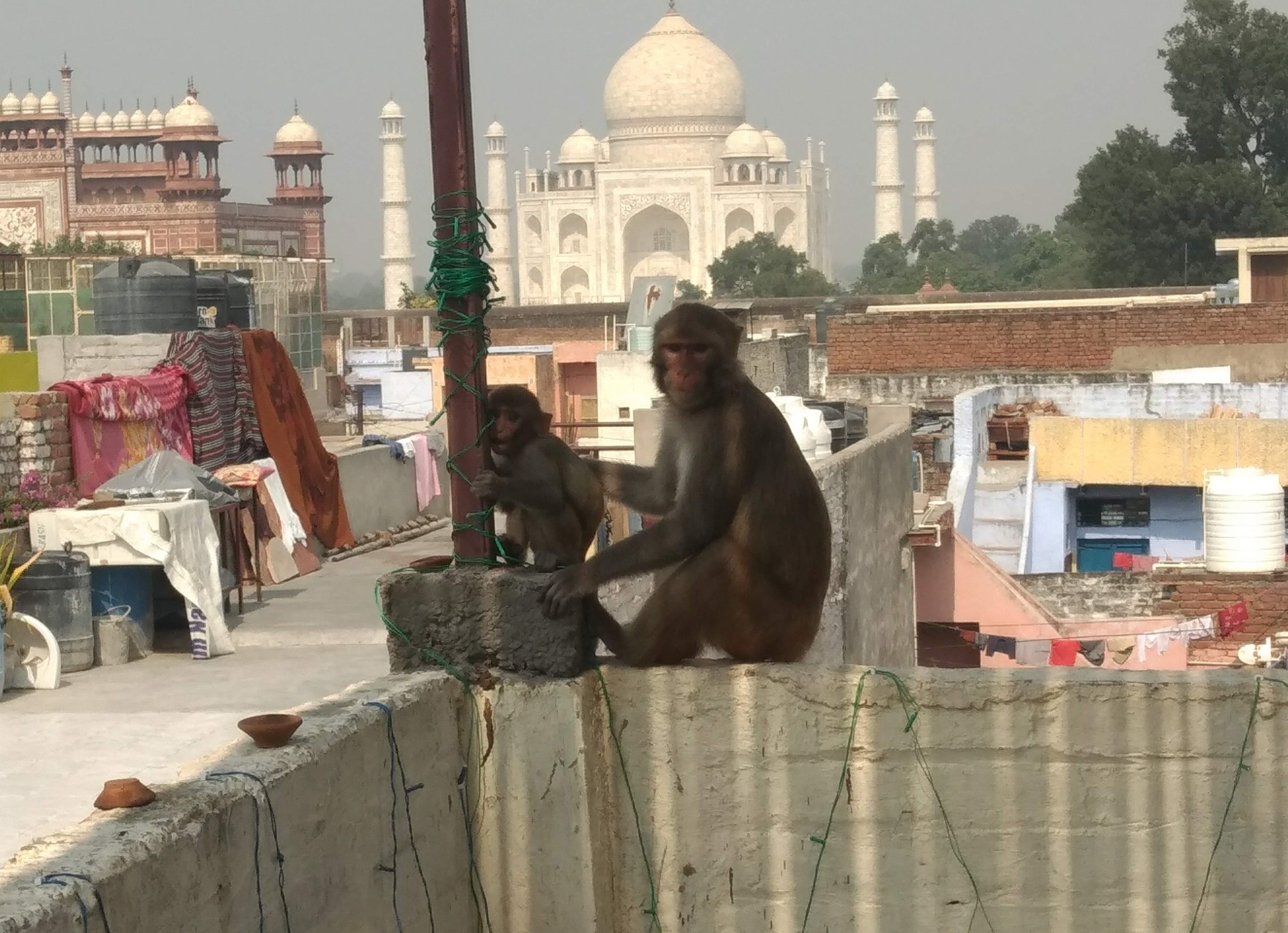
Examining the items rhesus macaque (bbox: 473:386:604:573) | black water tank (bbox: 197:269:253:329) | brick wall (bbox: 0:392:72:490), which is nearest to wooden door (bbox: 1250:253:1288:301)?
black water tank (bbox: 197:269:253:329)

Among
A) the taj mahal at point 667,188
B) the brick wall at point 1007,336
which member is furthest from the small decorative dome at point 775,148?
the brick wall at point 1007,336

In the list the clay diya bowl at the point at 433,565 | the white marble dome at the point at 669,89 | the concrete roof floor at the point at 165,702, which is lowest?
the concrete roof floor at the point at 165,702

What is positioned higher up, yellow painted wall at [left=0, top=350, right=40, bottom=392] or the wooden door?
the wooden door

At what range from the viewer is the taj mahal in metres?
70.4

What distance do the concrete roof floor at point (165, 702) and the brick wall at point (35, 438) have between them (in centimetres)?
131

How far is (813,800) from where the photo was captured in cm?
315

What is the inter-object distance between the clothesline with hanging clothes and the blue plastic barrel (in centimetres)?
499

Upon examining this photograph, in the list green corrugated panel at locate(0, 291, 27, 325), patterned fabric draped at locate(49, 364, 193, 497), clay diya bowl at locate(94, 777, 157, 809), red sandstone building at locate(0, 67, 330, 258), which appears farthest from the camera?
red sandstone building at locate(0, 67, 330, 258)

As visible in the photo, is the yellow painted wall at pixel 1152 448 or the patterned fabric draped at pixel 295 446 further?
the yellow painted wall at pixel 1152 448

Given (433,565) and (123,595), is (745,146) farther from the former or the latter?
(433,565)

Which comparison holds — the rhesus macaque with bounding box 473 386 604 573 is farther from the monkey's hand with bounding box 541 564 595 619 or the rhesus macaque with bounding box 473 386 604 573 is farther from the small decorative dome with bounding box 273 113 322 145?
the small decorative dome with bounding box 273 113 322 145

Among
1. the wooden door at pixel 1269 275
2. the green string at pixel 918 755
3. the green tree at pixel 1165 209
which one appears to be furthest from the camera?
the green tree at pixel 1165 209

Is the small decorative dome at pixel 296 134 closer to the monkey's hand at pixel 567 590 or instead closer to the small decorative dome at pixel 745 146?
the small decorative dome at pixel 745 146

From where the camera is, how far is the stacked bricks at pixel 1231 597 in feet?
38.8
